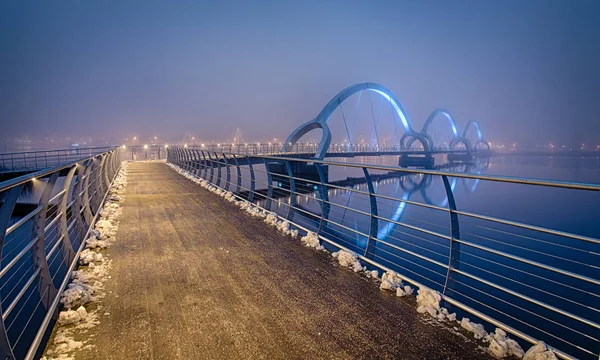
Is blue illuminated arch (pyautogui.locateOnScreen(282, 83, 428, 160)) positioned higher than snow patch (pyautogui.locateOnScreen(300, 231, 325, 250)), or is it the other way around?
blue illuminated arch (pyautogui.locateOnScreen(282, 83, 428, 160))

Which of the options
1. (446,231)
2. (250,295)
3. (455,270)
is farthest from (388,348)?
(446,231)

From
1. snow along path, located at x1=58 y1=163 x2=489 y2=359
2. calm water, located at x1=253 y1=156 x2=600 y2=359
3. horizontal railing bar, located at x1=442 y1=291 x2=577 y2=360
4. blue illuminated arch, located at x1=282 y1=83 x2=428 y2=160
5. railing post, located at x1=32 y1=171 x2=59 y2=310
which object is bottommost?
calm water, located at x1=253 y1=156 x2=600 y2=359

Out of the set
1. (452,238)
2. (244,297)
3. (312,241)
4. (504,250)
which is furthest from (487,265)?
(244,297)

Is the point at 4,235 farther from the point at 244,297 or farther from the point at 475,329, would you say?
the point at 475,329

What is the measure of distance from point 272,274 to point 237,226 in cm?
261

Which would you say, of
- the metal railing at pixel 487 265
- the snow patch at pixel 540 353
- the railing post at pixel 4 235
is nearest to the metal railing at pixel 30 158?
the metal railing at pixel 487 265

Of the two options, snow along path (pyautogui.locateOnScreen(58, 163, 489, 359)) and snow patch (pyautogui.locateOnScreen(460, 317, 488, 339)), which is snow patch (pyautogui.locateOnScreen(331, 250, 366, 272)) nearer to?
snow along path (pyautogui.locateOnScreen(58, 163, 489, 359))

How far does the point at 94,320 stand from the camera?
9.66ft

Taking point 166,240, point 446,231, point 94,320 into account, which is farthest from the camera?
point 446,231

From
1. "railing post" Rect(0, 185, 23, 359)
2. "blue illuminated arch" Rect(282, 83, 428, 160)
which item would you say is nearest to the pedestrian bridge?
"railing post" Rect(0, 185, 23, 359)

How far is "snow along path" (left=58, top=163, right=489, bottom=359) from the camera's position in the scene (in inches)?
102

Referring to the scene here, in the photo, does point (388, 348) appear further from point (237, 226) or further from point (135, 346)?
point (237, 226)

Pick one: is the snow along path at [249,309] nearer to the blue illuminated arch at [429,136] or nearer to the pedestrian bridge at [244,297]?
the pedestrian bridge at [244,297]

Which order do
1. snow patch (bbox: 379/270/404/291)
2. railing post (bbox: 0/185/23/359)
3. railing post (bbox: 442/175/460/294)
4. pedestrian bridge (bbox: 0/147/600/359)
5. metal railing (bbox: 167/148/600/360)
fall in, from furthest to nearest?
1. snow patch (bbox: 379/270/404/291)
2. railing post (bbox: 442/175/460/294)
3. metal railing (bbox: 167/148/600/360)
4. pedestrian bridge (bbox: 0/147/600/359)
5. railing post (bbox: 0/185/23/359)
